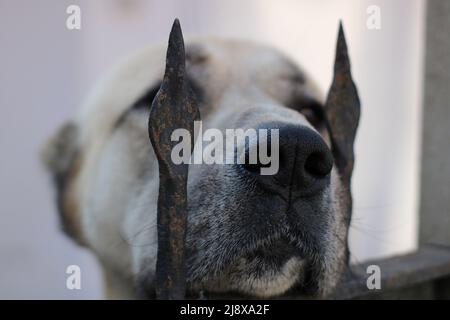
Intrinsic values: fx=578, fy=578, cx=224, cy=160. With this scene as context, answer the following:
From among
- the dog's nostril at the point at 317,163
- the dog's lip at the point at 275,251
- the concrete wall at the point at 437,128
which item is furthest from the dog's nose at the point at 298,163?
the concrete wall at the point at 437,128

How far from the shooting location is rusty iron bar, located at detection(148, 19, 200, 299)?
1.19 meters

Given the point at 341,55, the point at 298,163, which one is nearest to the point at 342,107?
the point at 341,55

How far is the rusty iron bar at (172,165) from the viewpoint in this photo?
119 cm

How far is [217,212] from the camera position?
1.54m

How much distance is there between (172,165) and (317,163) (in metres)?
0.38

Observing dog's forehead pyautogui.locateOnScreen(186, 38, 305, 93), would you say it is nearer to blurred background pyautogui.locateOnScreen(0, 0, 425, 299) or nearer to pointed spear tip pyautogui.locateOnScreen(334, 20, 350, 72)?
blurred background pyautogui.locateOnScreen(0, 0, 425, 299)

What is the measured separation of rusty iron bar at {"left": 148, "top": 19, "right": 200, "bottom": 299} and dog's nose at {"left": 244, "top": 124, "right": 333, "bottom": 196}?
0.23 metres

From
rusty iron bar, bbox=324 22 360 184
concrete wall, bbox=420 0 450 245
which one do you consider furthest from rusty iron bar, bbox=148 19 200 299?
concrete wall, bbox=420 0 450 245

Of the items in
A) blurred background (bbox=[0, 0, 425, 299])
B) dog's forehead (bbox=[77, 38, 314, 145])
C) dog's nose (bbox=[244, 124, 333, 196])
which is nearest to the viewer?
dog's nose (bbox=[244, 124, 333, 196])

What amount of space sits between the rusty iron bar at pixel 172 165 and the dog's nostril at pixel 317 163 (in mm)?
305

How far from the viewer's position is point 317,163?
55.1 inches
